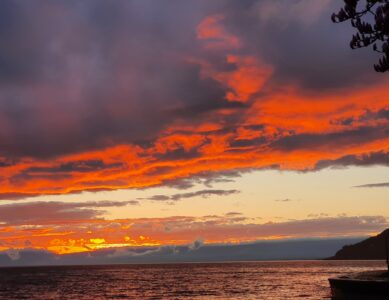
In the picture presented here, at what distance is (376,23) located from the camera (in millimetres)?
15586

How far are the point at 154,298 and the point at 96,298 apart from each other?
414 inches

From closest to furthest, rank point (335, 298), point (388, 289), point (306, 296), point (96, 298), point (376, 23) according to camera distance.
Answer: point (376, 23) → point (388, 289) → point (335, 298) → point (306, 296) → point (96, 298)

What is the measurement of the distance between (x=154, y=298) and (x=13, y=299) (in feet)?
84.3

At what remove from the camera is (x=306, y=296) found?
260ft

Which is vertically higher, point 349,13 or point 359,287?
point 349,13

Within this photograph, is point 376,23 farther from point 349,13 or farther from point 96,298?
point 96,298

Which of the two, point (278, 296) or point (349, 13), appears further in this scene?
point (278, 296)

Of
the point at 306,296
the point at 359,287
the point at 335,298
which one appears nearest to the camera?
the point at 359,287

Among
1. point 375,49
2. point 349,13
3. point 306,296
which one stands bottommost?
point 306,296

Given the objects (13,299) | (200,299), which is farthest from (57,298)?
(200,299)

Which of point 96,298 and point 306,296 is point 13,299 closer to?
point 96,298

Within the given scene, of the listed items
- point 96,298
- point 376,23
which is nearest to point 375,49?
point 376,23

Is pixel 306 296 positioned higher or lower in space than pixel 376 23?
lower

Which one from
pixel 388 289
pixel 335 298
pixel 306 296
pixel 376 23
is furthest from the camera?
pixel 306 296
